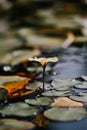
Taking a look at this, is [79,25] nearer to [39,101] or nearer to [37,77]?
[37,77]

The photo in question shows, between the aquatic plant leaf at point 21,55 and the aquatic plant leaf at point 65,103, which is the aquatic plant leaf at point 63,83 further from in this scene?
the aquatic plant leaf at point 21,55

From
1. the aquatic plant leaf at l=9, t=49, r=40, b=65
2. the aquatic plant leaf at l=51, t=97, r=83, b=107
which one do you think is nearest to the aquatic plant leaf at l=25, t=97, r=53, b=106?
the aquatic plant leaf at l=51, t=97, r=83, b=107

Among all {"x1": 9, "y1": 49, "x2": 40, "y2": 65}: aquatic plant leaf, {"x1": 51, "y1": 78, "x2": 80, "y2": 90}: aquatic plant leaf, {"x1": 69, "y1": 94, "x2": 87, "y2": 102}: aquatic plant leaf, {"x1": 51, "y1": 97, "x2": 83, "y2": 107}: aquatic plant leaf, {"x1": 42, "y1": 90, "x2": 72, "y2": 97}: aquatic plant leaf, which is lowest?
{"x1": 51, "y1": 97, "x2": 83, "y2": 107}: aquatic plant leaf

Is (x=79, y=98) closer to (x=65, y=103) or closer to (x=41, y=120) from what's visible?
(x=65, y=103)

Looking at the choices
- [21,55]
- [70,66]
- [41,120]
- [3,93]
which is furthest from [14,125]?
[21,55]

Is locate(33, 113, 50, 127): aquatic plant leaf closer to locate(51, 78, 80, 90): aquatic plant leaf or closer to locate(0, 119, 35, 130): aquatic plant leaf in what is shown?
locate(0, 119, 35, 130): aquatic plant leaf
